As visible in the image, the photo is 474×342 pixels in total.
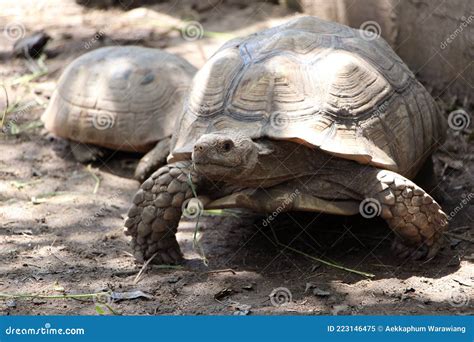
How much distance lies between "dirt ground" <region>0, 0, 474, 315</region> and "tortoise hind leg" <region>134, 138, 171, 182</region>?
120mm

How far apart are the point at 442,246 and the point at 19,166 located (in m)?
3.40

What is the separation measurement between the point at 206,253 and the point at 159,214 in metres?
0.46

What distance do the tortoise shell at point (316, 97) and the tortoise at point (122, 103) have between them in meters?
1.28

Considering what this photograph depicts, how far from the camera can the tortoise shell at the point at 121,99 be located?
6.59 metres

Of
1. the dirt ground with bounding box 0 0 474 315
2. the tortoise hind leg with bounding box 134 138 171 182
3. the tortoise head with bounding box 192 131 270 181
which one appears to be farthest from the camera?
the tortoise hind leg with bounding box 134 138 171 182

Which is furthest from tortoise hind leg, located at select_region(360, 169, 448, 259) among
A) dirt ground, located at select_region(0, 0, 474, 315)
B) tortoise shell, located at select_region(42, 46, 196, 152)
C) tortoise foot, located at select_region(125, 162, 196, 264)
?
tortoise shell, located at select_region(42, 46, 196, 152)

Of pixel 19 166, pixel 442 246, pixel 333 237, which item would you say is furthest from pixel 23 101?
pixel 442 246

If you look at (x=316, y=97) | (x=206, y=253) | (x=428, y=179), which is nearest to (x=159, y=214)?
(x=206, y=253)

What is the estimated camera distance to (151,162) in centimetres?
631

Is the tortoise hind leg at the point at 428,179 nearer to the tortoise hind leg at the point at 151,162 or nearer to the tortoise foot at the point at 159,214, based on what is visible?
the tortoise foot at the point at 159,214

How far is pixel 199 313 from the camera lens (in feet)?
13.9

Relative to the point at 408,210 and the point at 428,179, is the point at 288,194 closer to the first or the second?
the point at 408,210

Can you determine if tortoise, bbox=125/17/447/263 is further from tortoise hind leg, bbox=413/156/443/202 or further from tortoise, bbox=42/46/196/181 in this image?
tortoise, bbox=42/46/196/181

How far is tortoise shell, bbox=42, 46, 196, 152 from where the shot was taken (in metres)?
6.59
